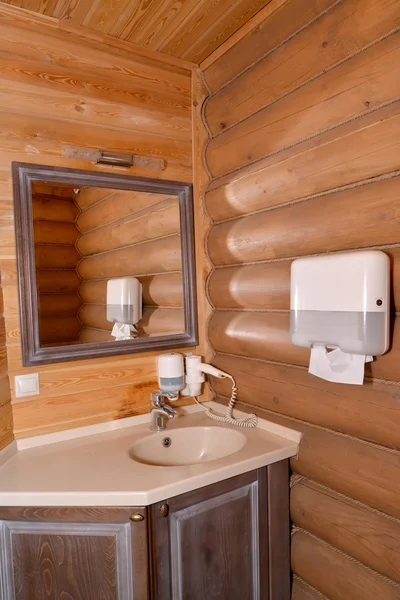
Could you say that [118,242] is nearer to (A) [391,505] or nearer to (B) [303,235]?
(B) [303,235]

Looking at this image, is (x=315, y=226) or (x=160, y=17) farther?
(x=160, y=17)

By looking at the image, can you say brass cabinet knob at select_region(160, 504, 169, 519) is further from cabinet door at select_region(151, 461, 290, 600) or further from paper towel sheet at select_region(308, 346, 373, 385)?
paper towel sheet at select_region(308, 346, 373, 385)

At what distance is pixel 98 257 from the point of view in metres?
1.83

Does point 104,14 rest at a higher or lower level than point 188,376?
higher

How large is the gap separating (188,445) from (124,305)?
2.30 feet

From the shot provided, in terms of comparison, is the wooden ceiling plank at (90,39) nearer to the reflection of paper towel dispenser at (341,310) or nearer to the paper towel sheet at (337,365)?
the reflection of paper towel dispenser at (341,310)

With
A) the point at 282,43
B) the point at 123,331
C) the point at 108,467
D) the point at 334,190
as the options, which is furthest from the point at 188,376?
the point at 282,43

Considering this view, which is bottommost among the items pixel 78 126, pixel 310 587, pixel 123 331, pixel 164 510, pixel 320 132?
pixel 310 587

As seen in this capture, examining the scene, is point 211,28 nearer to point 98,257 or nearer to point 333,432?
point 98,257

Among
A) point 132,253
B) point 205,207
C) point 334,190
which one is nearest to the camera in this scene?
point 334,190

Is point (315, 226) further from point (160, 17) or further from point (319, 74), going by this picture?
point (160, 17)

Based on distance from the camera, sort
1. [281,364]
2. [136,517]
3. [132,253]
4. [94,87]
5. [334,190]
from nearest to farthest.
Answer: [136,517], [334,190], [281,364], [94,87], [132,253]

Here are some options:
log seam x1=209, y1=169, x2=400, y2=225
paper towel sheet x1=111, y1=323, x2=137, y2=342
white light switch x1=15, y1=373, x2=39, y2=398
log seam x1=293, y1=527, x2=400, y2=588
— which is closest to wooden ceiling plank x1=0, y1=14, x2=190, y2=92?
log seam x1=209, y1=169, x2=400, y2=225

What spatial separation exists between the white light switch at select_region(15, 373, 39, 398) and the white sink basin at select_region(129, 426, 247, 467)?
1.60ft
